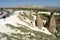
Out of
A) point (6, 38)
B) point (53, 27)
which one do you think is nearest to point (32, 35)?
point (6, 38)

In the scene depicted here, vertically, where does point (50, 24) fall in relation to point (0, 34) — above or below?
below

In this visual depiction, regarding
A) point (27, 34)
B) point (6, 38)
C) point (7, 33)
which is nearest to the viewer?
point (6, 38)

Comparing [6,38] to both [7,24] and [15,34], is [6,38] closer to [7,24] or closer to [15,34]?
[15,34]

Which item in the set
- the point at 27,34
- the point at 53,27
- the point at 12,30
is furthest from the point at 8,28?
the point at 53,27

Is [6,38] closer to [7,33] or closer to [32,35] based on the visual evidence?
[7,33]

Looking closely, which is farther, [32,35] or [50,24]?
[50,24]

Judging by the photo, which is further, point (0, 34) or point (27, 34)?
point (27, 34)

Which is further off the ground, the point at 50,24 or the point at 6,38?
the point at 6,38

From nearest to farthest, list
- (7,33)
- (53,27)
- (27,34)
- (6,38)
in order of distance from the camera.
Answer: (6,38)
(7,33)
(27,34)
(53,27)

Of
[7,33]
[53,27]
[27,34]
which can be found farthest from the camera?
[53,27]
